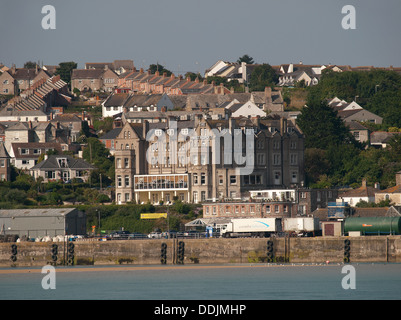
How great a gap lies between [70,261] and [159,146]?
33.3 metres

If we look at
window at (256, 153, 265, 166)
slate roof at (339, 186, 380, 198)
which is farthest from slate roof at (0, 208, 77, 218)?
slate roof at (339, 186, 380, 198)

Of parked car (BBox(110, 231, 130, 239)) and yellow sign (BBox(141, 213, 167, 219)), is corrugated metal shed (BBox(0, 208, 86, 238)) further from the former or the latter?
yellow sign (BBox(141, 213, 167, 219))

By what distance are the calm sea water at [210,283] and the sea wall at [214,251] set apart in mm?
1886

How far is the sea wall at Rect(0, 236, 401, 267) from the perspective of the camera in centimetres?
10256

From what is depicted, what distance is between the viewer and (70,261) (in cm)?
10862

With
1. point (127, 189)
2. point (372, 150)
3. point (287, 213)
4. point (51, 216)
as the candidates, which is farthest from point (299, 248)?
point (372, 150)

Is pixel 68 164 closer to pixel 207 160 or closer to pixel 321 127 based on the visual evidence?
pixel 207 160

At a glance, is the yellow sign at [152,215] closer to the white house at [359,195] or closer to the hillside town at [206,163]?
the hillside town at [206,163]

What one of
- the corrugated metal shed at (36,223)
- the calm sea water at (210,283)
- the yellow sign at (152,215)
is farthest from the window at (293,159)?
the calm sea water at (210,283)

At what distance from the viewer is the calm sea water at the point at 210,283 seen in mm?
85938

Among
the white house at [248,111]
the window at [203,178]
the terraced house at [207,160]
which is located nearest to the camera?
the terraced house at [207,160]

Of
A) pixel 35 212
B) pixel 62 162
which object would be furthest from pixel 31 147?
pixel 35 212

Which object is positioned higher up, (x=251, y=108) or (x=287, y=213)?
(x=251, y=108)
